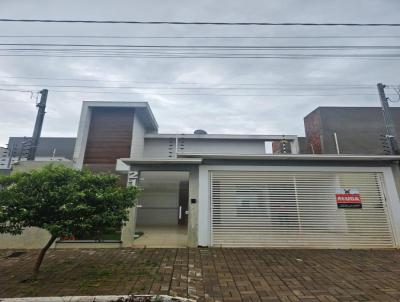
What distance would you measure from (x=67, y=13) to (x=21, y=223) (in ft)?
16.1

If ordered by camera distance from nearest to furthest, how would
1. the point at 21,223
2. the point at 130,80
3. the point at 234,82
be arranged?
the point at 21,223 < the point at 130,80 < the point at 234,82

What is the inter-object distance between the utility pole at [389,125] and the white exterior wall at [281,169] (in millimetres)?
1890

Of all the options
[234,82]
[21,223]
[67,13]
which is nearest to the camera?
[21,223]

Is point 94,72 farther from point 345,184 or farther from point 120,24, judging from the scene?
point 345,184

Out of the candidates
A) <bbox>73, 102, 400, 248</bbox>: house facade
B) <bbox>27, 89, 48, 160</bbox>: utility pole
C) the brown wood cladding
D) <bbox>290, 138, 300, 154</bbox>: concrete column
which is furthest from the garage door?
<bbox>27, 89, 48, 160</bbox>: utility pole

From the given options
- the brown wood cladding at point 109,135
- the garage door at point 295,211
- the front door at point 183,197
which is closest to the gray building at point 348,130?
the garage door at point 295,211

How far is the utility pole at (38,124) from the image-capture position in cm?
896

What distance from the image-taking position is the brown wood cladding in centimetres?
992

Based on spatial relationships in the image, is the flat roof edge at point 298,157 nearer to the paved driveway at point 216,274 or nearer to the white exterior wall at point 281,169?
the white exterior wall at point 281,169

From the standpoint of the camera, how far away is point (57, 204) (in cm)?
400

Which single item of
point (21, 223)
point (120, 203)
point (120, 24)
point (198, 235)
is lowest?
point (198, 235)

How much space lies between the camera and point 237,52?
7.13 m

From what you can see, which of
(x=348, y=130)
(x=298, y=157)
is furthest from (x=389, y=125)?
(x=298, y=157)

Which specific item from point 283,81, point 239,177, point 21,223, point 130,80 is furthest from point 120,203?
point 283,81
